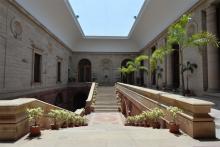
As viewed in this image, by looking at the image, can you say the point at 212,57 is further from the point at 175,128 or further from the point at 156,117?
the point at 175,128

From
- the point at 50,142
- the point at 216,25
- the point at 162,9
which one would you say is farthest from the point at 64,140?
the point at 162,9

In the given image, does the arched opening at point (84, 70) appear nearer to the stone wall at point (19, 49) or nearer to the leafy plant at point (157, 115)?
the stone wall at point (19, 49)

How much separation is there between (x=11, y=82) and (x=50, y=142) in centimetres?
1005

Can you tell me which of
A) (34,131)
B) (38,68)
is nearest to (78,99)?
(38,68)

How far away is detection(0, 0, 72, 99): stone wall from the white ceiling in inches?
37.4

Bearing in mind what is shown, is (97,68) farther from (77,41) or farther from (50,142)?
(50,142)

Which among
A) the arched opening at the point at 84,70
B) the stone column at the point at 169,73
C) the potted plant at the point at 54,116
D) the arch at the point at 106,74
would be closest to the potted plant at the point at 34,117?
the potted plant at the point at 54,116

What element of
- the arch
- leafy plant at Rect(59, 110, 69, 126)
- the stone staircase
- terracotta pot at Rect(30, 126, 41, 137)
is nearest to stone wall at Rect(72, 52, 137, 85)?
Answer: the arch

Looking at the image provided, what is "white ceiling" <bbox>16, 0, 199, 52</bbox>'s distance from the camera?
1733 centimetres

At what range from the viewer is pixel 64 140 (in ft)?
15.2

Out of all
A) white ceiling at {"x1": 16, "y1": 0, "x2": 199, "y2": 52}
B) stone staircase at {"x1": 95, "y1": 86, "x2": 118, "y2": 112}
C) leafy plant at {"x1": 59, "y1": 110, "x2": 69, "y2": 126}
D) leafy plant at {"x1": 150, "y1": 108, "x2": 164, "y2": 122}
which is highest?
white ceiling at {"x1": 16, "y1": 0, "x2": 199, "y2": 52}

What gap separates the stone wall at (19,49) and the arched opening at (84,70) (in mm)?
16484

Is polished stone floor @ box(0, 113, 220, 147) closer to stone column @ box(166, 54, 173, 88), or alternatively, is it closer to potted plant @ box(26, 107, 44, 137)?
potted plant @ box(26, 107, 44, 137)

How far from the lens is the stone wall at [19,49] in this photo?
1230 cm
